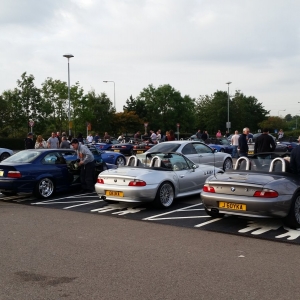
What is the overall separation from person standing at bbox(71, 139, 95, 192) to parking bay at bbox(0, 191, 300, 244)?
0.95 ft

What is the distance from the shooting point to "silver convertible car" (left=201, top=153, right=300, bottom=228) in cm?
774

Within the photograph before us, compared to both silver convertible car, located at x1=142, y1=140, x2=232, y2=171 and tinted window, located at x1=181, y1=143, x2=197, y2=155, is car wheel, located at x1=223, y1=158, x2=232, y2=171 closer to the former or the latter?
silver convertible car, located at x1=142, y1=140, x2=232, y2=171

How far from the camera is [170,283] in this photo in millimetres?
5195

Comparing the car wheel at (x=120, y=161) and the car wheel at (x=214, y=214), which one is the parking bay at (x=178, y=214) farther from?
the car wheel at (x=120, y=161)

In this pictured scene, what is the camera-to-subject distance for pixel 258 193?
780cm

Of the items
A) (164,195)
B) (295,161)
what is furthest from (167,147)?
(295,161)

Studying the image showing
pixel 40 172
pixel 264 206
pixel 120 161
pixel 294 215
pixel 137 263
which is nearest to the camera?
pixel 137 263

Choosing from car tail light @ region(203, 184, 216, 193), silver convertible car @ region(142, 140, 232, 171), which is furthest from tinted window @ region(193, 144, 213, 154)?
car tail light @ region(203, 184, 216, 193)

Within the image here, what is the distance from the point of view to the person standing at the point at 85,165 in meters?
12.7

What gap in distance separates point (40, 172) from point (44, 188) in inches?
19.3

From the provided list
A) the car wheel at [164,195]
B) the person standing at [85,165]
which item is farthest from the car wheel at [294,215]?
the person standing at [85,165]

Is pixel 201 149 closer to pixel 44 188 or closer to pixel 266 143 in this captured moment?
pixel 266 143

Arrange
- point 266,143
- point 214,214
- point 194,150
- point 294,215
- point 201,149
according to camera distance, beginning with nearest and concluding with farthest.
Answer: point 294,215 < point 214,214 < point 266,143 < point 194,150 < point 201,149

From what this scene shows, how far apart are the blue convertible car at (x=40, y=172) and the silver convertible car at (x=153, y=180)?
2159mm
